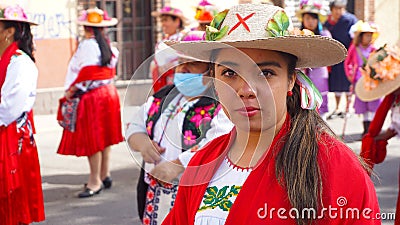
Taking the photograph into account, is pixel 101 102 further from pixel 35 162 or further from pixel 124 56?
pixel 124 56

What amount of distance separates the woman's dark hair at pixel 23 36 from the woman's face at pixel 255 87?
3.09 m

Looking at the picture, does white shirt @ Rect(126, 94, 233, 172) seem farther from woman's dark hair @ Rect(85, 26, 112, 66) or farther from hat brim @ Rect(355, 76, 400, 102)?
woman's dark hair @ Rect(85, 26, 112, 66)

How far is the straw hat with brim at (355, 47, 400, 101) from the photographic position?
5.64 m

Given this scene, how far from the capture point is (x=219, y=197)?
2.62 m

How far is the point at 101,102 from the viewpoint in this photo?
7.79 meters

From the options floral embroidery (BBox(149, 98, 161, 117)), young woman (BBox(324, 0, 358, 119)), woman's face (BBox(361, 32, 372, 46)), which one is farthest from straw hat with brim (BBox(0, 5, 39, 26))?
young woman (BBox(324, 0, 358, 119))

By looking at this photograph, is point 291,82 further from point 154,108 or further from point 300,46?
point 154,108

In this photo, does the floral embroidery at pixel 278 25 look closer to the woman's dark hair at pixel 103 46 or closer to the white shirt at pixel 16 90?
the white shirt at pixel 16 90

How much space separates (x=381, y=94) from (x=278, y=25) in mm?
3406

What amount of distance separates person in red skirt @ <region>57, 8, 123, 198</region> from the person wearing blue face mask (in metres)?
3.40

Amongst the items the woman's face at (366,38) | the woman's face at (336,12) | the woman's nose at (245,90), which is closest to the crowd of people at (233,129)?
the woman's nose at (245,90)

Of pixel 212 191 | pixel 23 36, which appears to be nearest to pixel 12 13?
pixel 23 36

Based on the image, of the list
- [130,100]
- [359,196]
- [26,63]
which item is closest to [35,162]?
[26,63]

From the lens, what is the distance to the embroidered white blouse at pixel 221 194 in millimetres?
2582
